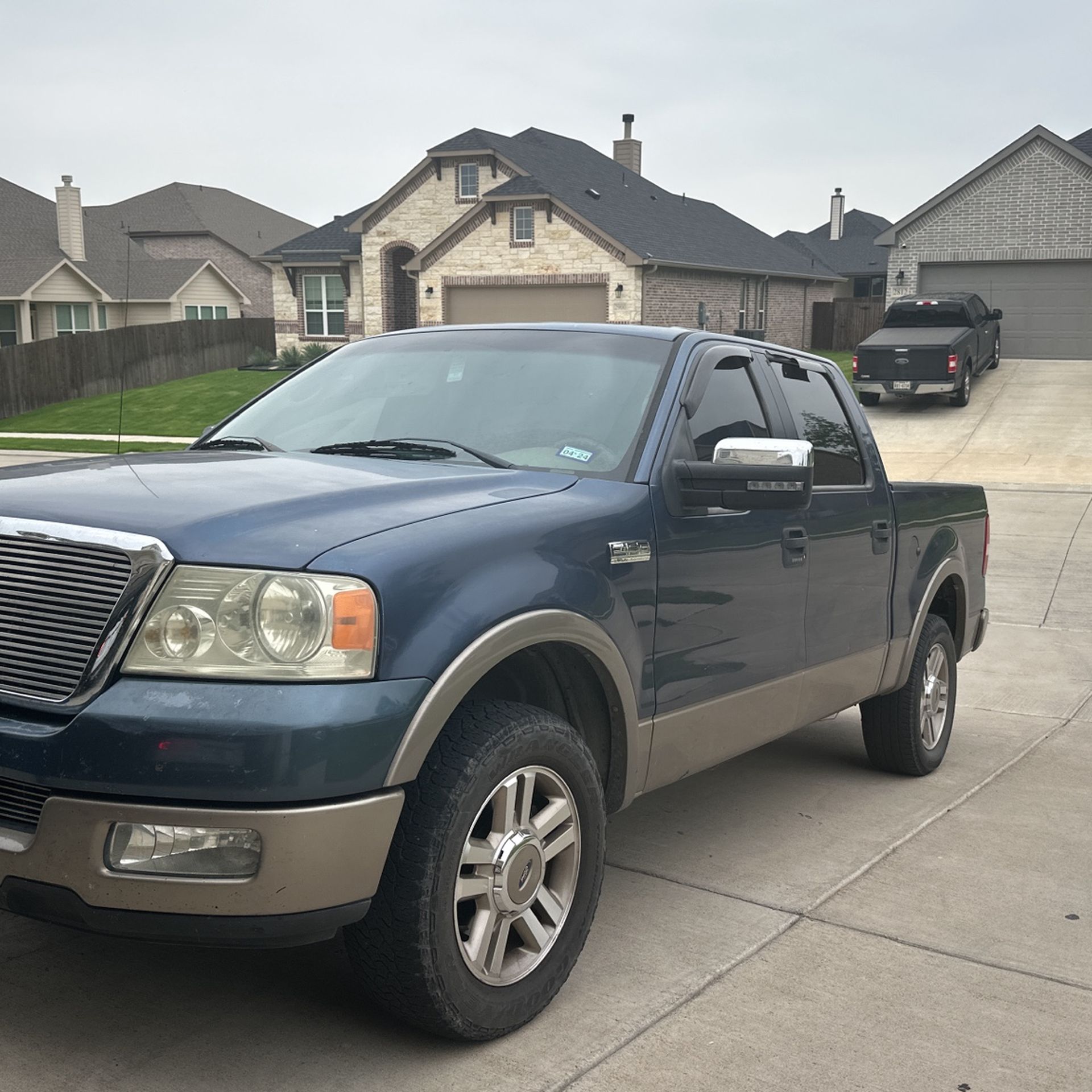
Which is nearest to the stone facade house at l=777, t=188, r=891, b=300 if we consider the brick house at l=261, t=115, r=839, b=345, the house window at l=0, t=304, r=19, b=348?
the brick house at l=261, t=115, r=839, b=345

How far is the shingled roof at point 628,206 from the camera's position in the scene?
37.2m

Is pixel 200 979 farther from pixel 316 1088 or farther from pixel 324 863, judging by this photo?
pixel 324 863

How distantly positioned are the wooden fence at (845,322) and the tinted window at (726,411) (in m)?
41.4

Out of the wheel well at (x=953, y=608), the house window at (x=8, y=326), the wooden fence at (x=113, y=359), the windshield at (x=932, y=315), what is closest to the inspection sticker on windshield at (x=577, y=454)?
the wheel well at (x=953, y=608)

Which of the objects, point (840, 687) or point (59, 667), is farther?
point (840, 687)

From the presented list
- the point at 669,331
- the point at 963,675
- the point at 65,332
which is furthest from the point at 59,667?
the point at 65,332

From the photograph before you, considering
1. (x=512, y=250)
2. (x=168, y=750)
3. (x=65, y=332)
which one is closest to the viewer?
(x=168, y=750)

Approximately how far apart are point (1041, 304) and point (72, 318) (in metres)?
30.7

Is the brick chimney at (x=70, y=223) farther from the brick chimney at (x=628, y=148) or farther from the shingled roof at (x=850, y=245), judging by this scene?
the shingled roof at (x=850, y=245)

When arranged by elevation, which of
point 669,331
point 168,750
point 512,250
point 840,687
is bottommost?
point 840,687

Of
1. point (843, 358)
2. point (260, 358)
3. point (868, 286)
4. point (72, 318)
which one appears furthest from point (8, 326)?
point (868, 286)

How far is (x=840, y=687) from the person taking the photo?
5.40 meters

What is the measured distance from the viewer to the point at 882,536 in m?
5.62

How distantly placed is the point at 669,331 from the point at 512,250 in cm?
3355
